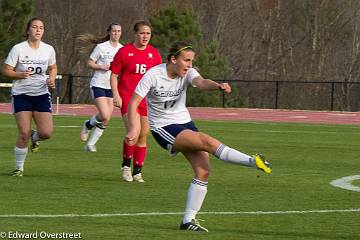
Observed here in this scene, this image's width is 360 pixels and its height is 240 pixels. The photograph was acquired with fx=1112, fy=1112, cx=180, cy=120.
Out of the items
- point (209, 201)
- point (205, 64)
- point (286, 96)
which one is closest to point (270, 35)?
point (286, 96)

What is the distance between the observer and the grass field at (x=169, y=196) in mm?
10383

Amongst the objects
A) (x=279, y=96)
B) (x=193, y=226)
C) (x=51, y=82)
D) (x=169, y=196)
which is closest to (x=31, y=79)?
(x=51, y=82)

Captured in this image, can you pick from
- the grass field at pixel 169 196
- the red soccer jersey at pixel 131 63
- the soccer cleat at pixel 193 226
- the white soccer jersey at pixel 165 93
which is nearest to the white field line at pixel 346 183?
the grass field at pixel 169 196

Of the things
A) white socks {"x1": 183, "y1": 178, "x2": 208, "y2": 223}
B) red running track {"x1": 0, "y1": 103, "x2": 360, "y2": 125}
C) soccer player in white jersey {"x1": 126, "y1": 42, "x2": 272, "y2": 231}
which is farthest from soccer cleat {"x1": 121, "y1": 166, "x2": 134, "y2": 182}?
red running track {"x1": 0, "y1": 103, "x2": 360, "y2": 125}

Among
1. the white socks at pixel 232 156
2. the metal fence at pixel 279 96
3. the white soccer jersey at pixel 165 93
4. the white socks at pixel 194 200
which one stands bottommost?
the metal fence at pixel 279 96

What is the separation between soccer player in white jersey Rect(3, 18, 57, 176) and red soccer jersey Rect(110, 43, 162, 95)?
89cm

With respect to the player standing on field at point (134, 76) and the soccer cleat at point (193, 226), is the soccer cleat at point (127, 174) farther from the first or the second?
the soccer cleat at point (193, 226)

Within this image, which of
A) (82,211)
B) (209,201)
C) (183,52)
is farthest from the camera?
(209,201)

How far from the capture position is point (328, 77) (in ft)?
232

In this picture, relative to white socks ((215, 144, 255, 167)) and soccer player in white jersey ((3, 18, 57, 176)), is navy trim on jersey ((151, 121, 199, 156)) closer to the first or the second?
white socks ((215, 144, 255, 167))

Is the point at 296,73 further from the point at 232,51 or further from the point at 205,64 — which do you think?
the point at 205,64

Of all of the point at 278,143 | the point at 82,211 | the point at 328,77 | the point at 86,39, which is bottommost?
the point at 328,77

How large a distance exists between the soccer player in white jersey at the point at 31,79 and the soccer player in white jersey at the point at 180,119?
3997 mm

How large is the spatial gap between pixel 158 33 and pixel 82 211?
121ft
